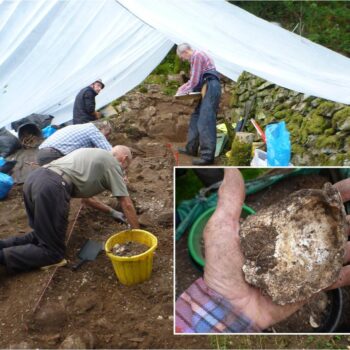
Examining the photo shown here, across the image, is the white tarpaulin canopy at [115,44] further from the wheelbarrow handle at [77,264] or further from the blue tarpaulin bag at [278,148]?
the wheelbarrow handle at [77,264]

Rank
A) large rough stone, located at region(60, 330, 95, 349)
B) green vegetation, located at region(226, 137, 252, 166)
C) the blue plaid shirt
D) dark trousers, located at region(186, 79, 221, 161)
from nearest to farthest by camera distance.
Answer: large rough stone, located at region(60, 330, 95, 349) < the blue plaid shirt < green vegetation, located at region(226, 137, 252, 166) < dark trousers, located at region(186, 79, 221, 161)

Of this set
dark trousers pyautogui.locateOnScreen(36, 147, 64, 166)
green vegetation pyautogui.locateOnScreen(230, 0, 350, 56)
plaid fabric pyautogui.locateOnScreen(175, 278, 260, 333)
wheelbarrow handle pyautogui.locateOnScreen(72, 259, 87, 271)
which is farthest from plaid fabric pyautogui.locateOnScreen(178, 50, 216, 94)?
green vegetation pyautogui.locateOnScreen(230, 0, 350, 56)

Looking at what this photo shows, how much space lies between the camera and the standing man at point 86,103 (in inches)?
220

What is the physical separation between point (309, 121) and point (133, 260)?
2992 mm

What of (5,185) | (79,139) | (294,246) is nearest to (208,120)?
(79,139)

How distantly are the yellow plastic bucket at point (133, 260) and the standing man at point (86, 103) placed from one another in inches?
113

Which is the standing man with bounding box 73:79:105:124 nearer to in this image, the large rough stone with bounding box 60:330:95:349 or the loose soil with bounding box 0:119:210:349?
the loose soil with bounding box 0:119:210:349

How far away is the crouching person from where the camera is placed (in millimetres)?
3078

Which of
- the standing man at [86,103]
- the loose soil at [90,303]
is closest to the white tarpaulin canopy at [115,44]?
the standing man at [86,103]

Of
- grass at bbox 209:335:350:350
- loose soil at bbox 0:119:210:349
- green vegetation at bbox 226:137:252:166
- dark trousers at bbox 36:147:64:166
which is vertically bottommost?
grass at bbox 209:335:350:350

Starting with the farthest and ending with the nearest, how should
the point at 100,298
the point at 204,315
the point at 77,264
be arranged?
the point at 77,264 < the point at 100,298 < the point at 204,315

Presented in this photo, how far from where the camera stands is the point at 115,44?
218 inches

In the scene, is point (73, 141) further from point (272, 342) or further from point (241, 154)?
point (272, 342)

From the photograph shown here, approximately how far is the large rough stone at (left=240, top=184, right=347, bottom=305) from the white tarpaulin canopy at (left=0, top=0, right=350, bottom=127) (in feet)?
7.84
